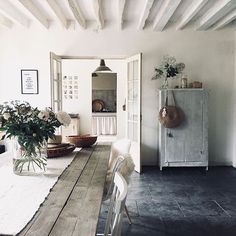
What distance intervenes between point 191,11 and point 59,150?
308cm

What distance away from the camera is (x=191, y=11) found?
4.51m

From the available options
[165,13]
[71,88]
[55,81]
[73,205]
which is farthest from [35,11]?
[71,88]

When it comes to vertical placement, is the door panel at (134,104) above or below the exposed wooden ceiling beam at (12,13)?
below

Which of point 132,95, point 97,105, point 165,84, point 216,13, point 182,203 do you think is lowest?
point 182,203

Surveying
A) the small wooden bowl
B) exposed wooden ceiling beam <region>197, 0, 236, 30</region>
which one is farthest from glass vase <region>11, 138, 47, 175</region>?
exposed wooden ceiling beam <region>197, 0, 236, 30</region>

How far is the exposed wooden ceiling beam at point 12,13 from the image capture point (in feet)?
14.1

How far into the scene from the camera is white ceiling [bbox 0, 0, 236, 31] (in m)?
4.27

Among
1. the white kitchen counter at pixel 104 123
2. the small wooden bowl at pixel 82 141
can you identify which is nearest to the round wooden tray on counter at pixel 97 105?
the white kitchen counter at pixel 104 123

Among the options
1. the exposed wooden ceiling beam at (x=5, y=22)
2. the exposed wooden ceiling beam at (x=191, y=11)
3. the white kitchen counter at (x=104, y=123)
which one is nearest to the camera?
the exposed wooden ceiling beam at (x=191, y=11)

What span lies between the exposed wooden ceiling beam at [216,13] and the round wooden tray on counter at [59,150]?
2.89 m

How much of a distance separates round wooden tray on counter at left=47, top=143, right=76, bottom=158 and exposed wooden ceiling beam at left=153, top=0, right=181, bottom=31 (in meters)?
2.52

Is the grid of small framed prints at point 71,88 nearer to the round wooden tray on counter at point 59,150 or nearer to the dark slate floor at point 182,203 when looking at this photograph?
the dark slate floor at point 182,203

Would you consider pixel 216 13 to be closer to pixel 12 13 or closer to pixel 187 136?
pixel 187 136

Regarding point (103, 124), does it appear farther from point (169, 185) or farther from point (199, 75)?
point (169, 185)
